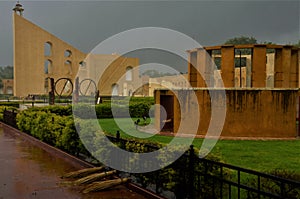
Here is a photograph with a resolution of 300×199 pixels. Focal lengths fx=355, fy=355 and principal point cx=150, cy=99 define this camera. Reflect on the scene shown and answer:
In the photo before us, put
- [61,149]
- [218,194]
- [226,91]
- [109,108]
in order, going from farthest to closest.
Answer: [109,108] → [226,91] → [61,149] → [218,194]

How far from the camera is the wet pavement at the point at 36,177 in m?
5.14

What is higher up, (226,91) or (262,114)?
(226,91)

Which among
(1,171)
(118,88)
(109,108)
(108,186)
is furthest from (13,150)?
(118,88)

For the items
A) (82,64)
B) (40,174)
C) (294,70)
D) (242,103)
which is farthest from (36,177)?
(82,64)

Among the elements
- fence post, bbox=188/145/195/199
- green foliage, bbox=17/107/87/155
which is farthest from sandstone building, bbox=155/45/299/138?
fence post, bbox=188/145/195/199

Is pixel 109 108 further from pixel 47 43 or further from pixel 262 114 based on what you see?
pixel 47 43

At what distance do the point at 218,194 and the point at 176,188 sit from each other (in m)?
0.60

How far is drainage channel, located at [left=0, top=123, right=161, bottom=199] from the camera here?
5.14 metres

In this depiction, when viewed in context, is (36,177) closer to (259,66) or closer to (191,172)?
(191,172)

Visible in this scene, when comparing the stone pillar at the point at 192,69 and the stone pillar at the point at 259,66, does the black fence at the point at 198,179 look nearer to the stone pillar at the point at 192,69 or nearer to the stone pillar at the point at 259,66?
the stone pillar at the point at 259,66

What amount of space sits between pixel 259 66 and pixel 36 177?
8.05m

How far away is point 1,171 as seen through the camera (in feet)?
22.1

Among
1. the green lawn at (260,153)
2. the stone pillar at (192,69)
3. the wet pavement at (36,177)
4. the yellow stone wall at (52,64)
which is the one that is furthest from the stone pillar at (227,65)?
the yellow stone wall at (52,64)

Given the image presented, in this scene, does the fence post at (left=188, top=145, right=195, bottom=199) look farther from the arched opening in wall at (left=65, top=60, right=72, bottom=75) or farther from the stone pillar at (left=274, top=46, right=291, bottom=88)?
the arched opening in wall at (left=65, top=60, right=72, bottom=75)
